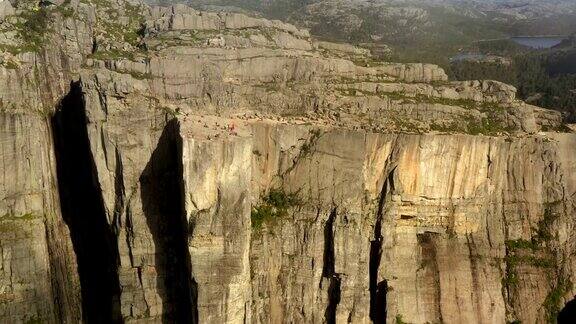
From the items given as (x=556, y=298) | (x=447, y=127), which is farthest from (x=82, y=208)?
(x=556, y=298)

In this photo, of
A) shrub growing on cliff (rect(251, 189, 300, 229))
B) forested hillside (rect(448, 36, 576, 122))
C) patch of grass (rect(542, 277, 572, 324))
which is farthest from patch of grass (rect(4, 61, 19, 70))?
forested hillside (rect(448, 36, 576, 122))

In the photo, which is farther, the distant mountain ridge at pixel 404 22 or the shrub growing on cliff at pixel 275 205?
the distant mountain ridge at pixel 404 22

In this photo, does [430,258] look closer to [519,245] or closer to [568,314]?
[519,245]

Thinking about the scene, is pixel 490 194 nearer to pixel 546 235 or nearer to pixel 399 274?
pixel 546 235

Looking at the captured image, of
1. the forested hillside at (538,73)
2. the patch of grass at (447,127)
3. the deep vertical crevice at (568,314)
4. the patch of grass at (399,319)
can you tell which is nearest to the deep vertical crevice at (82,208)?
the patch of grass at (399,319)

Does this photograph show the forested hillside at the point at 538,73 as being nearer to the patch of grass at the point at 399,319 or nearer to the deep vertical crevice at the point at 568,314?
the deep vertical crevice at the point at 568,314
